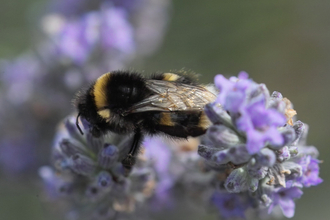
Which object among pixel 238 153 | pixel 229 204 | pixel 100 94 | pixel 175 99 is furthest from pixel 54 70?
pixel 238 153

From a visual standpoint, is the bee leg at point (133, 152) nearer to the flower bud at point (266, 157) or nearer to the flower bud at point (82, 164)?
the flower bud at point (82, 164)

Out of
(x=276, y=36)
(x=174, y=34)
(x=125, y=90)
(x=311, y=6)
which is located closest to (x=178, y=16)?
(x=174, y=34)

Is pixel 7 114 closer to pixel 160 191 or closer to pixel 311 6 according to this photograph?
pixel 160 191

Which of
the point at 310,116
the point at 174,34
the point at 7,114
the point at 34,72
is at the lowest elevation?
the point at 7,114

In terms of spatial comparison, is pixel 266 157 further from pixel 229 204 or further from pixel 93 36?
pixel 93 36

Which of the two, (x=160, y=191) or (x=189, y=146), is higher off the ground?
(x=189, y=146)

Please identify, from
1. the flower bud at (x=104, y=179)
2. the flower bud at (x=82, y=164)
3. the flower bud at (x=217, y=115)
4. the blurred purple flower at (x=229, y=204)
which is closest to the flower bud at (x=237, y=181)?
the flower bud at (x=217, y=115)

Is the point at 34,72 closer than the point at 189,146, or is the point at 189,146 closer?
the point at 189,146

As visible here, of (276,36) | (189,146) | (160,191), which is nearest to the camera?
(160,191)
